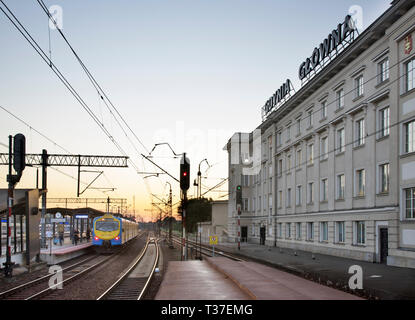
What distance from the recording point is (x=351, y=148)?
3234cm

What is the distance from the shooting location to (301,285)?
1647 cm

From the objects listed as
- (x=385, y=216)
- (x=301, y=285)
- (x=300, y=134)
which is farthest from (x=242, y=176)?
(x=301, y=285)

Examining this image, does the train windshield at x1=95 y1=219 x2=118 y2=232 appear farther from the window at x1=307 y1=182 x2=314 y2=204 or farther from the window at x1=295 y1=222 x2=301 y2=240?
the window at x1=307 y1=182 x2=314 y2=204

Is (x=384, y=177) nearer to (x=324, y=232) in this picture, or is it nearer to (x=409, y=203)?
(x=409, y=203)

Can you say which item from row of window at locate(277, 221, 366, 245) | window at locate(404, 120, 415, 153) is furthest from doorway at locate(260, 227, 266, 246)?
window at locate(404, 120, 415, 153)

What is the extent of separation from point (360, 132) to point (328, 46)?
7185 millimetres

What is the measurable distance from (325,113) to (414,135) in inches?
535

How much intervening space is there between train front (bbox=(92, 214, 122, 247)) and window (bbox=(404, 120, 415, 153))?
2461cm

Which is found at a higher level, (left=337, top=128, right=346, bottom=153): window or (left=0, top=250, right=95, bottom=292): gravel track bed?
(left=337, top=128, right=346, bottom=153): window

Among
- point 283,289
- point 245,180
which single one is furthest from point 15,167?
point 245,180

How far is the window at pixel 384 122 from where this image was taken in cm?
2774

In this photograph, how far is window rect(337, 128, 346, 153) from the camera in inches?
1345

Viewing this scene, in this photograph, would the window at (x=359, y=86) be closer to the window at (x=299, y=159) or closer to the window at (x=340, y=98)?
the window at (x=340, y=98)
